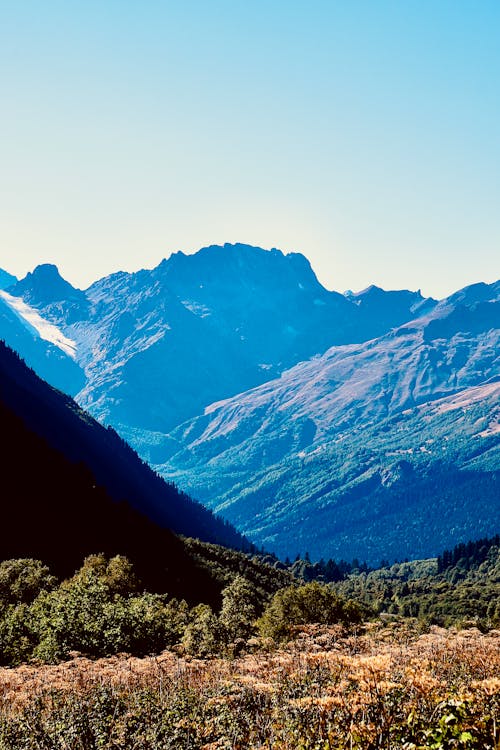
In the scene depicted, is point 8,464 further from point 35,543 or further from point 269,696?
point 269,696

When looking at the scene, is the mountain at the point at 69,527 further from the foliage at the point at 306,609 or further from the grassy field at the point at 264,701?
the grassy field at the point at 264,701

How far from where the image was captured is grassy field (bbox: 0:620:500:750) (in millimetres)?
19547

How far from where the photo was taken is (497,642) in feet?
131

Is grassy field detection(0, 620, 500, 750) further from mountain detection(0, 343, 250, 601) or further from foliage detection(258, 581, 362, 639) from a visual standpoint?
mountain detection(0, 343, 250, 601)

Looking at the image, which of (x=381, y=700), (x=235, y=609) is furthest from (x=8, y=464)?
(x=381, y=700)

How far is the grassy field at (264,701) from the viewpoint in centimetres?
1955

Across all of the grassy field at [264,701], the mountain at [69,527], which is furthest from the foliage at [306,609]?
the grassy field at [264,701]

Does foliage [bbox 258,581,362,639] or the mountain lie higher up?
the mountain

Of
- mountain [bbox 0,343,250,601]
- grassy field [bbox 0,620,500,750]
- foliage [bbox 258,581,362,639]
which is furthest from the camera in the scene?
mountain [bbox 0,343,250,601]

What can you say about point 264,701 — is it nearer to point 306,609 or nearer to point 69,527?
point 306,609

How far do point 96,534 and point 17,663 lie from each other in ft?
276

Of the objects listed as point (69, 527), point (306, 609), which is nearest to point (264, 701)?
point (306, 609)

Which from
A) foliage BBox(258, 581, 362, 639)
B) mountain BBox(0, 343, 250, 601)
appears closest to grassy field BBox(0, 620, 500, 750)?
foliage BBox(258, 581, 362, 639)

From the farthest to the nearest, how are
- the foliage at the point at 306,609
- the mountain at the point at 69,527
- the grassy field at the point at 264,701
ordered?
1. the mountain at the point at 69,527
2. the foliage at the point at 306,609
3. the grassy field at the point at 264,701
